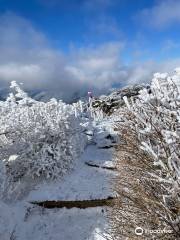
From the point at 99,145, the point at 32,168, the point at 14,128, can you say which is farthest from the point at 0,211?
the point at 99,145

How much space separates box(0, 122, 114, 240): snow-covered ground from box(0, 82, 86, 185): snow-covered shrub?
947 mm

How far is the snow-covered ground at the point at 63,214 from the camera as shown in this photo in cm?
1708

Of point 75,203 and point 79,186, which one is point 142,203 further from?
point 79,186

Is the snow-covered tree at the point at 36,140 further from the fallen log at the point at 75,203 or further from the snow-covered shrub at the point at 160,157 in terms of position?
the snow-covered shrub at the point at 160,157

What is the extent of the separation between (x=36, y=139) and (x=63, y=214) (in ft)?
17.3

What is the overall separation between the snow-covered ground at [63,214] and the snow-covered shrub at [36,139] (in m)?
0.95

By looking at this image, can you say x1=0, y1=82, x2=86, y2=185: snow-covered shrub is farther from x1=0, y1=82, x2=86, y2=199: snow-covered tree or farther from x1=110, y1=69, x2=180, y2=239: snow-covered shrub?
x1=110, y1=69, x2=180, y2=239: snow-covered shrub

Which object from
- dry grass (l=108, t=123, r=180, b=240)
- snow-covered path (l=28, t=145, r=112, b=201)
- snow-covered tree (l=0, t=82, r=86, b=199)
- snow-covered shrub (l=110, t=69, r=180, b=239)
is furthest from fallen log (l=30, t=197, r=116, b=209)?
snow-covered shrub (l=110, t=69, r=180, b=239)

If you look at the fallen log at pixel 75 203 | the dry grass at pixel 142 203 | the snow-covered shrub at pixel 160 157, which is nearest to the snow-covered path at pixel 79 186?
the fallen log at pixel 75 203

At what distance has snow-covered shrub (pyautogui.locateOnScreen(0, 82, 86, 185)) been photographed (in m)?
22.1

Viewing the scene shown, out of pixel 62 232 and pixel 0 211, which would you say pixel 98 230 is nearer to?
pixel 62 232

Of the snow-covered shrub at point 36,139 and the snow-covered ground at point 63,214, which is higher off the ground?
the snow-covered shrub at point 36,139

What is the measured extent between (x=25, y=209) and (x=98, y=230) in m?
4.14

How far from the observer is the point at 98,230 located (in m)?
16.8
